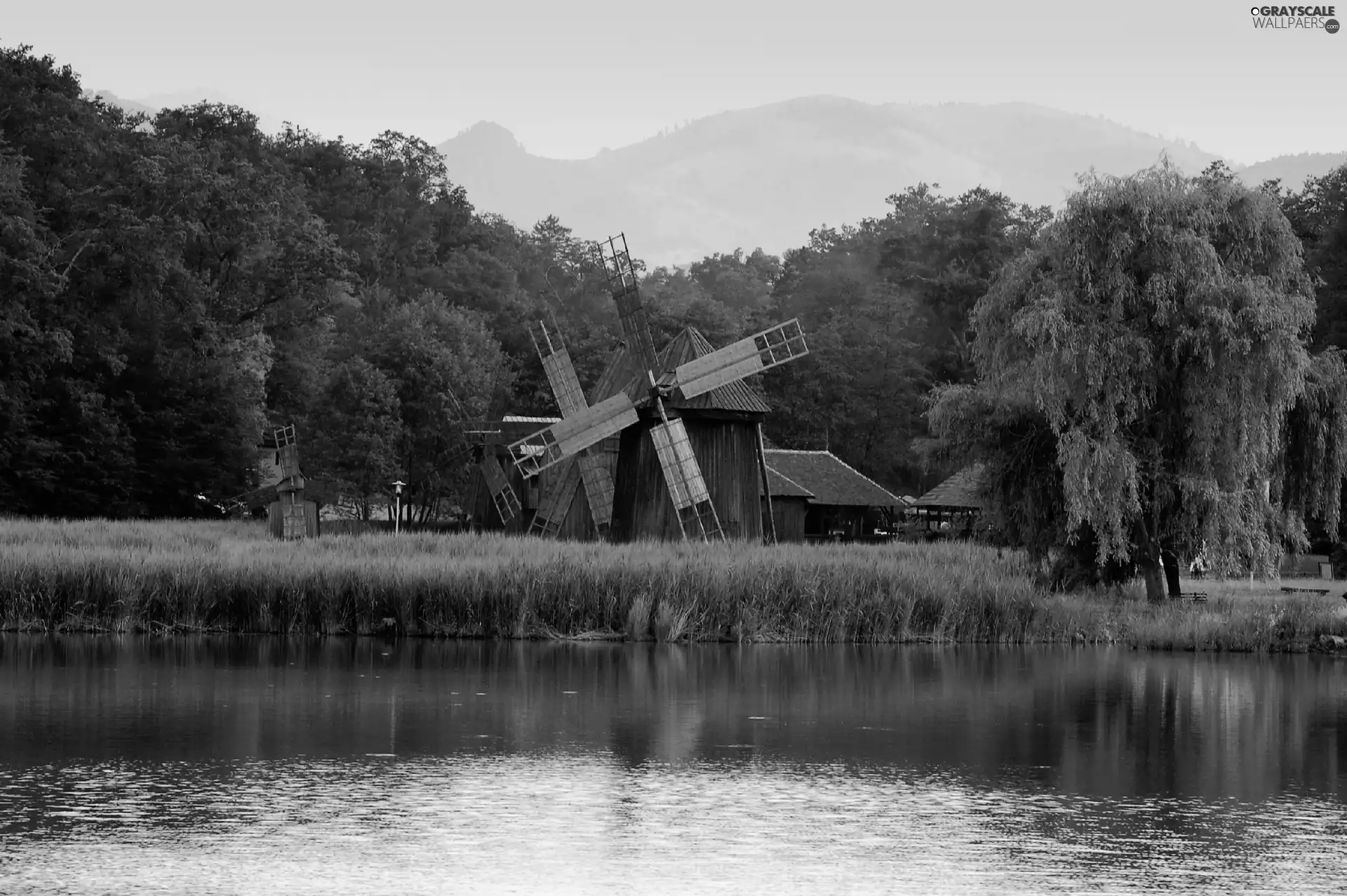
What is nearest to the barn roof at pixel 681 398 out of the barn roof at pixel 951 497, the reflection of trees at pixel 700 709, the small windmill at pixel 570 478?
the small windmill at pixel 570 478

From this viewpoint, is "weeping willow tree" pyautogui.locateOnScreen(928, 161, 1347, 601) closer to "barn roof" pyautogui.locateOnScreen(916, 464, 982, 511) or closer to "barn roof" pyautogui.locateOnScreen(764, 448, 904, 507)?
"barn roof" pyautogui.locateOnScreen(764, 448, 904, 507)

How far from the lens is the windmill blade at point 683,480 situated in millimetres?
41562

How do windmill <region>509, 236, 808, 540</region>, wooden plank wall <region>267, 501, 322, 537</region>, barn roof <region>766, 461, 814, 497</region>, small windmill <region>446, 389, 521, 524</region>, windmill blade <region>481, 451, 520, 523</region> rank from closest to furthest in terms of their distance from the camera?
windmill <region>509, 236, 808, 540</region>
wooden plank wall <region>267, 501, 322, 537</region>
windmill blade <region>481, 451, 520, 523</region>
small windmill <region>446, 389, 521, 524</region>
barn roof <region>766, 461, 814, 497</region>

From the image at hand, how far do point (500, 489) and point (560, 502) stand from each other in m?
7.68

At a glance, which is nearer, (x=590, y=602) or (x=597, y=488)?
(x=590, y=602)

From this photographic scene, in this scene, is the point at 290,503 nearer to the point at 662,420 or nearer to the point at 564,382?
the point at 564,382

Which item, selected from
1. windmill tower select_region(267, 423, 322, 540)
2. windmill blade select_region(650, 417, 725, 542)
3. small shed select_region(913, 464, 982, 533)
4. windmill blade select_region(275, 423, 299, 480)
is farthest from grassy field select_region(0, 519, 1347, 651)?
small shed select_region(913, 464, 982, 533)

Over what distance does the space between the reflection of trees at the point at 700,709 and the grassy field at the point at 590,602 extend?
106cm

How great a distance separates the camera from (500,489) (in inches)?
2179

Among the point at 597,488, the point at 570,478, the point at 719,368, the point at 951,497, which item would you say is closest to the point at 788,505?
the point at 951,497

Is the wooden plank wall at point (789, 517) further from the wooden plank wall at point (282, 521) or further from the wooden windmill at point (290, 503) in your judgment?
the wooden plank wall at point (282, 521)

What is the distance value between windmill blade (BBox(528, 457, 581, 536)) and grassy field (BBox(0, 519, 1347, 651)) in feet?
50.3

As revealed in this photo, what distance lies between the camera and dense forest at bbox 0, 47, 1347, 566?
5603 cm

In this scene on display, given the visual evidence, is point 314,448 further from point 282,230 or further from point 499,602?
point 499,602
